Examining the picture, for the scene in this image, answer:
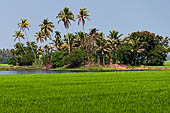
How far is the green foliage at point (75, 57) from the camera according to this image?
221ft

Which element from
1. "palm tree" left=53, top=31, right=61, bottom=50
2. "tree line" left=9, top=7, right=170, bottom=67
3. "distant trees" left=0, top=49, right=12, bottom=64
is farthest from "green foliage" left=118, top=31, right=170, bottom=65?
"distant trees" left=0, top=49, right=12, bottom=64

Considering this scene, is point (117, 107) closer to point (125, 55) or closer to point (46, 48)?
point (125, 55)

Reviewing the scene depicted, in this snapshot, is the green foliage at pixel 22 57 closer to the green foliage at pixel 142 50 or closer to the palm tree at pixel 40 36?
the palm tree at pixel 40 36

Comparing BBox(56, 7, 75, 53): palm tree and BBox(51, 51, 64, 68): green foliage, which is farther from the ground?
BBox(56, 7, 75, 53): palm tree

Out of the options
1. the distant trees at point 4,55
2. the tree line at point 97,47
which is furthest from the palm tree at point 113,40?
the distant trees at point 4,55

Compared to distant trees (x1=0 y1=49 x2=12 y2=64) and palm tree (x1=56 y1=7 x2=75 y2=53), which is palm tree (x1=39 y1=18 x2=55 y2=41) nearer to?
palm tree (x1=56 y1=7 x2=75 y2=53)

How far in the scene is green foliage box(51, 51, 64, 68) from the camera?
72250 mm

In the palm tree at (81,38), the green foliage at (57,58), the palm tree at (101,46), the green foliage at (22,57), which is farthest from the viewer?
the green foliage at (22,57)

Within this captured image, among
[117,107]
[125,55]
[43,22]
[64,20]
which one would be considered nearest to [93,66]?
[125,55]

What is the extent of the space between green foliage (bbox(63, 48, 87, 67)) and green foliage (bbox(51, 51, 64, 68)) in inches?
132

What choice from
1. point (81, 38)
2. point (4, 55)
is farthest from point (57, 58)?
point (4, 55)

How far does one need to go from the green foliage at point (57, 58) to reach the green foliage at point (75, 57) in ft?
11.0

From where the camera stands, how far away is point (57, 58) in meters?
72.3

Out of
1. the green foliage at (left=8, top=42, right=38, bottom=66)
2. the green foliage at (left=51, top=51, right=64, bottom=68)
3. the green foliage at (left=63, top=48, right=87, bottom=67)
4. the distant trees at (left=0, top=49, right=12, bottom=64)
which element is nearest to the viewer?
the green foliage at (left=63, top=48, right=87, bottom=67)
